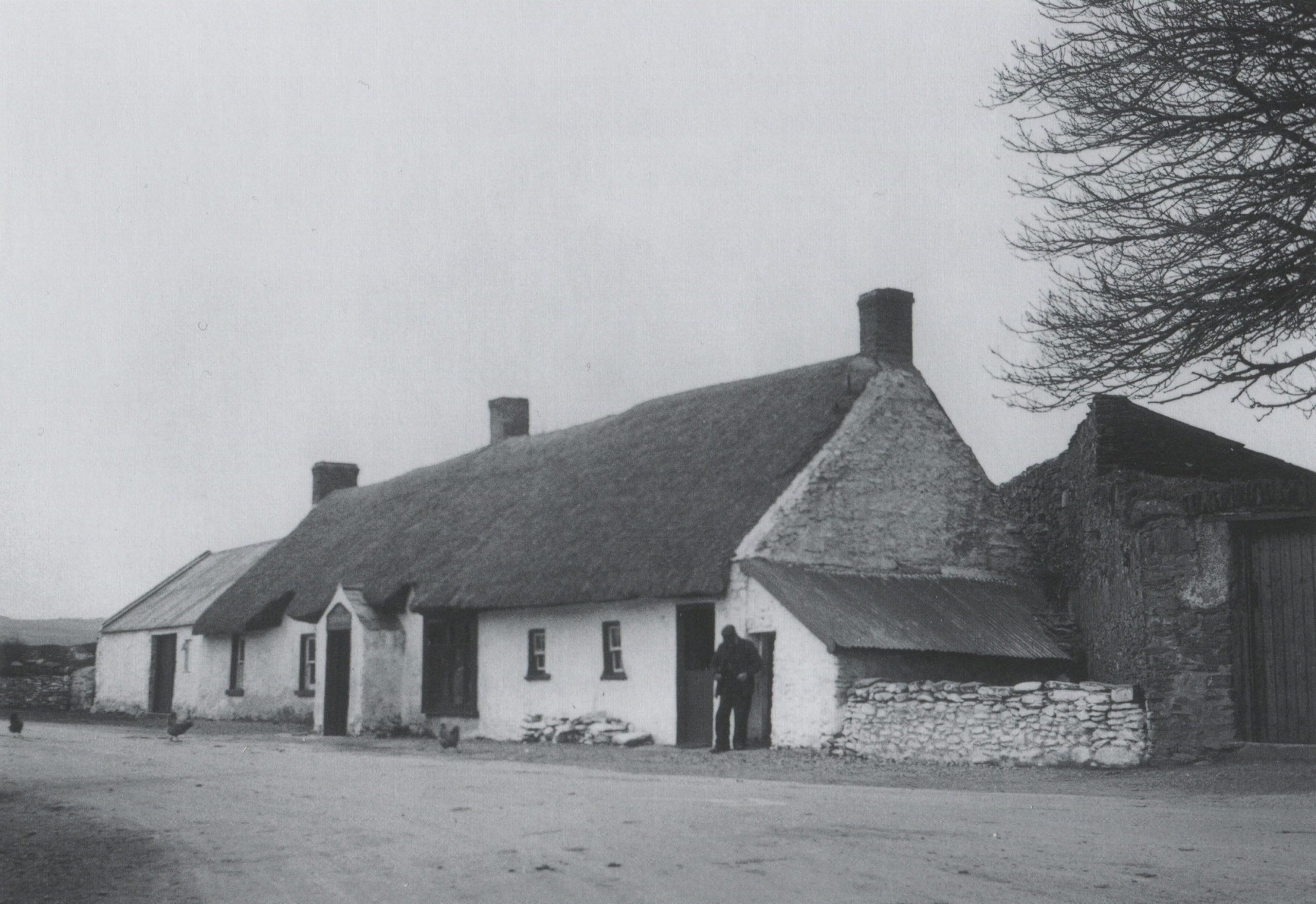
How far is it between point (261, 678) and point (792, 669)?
1923 centimetres

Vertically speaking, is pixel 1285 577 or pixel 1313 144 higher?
pixel 1313 144

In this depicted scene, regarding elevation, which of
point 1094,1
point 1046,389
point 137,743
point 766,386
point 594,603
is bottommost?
point 137,743

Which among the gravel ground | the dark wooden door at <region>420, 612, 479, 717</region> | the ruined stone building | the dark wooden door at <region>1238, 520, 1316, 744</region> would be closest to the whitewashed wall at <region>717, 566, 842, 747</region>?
the gravel ground

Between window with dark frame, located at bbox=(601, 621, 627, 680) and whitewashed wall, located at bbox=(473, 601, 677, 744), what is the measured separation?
0.23 feet

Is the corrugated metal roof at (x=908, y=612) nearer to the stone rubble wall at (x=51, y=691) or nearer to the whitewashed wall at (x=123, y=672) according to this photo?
the whitewashed wall at (x=123, y=672)

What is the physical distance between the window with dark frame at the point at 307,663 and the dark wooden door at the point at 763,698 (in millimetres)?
14941

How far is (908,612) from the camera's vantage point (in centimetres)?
2219

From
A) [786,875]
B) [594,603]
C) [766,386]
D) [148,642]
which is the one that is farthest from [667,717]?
[148,642]

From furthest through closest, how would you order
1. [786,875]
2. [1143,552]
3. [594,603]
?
[594,603] → [1143,552] → [786,875]

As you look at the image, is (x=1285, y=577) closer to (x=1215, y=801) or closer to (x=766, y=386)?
(x=1215, y=801)

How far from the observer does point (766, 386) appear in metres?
28.0

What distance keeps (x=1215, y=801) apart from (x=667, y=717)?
1101cm

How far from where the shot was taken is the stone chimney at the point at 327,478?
43500mm

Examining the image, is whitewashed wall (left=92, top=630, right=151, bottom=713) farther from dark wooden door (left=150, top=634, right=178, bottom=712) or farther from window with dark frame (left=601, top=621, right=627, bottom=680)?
window with dark frame (left=601, top=621, right=627, bottom=680)
